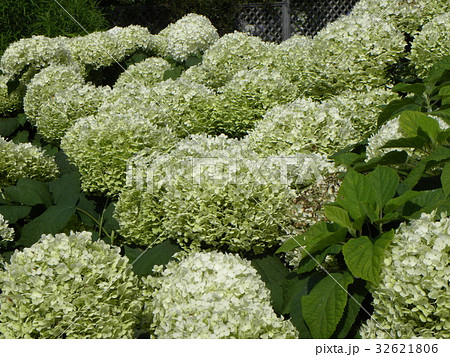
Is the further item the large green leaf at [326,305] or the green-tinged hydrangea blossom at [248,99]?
the green-tinged hydrangea blossom at [248,99]

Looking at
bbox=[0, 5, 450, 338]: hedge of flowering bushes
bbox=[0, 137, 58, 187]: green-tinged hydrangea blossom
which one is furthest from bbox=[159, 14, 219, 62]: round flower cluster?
bbox=[0, 137, 58, 187]: green-tinged hydrangea blossom

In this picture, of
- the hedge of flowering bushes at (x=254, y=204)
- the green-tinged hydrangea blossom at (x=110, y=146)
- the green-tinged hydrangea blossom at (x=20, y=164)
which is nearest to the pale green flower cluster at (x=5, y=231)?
the hedge of flowering bushes at (x=254, y=204)

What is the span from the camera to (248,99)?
3.96 metres

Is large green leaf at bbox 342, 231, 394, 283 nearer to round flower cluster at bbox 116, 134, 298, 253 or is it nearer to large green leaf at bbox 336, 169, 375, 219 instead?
large green leaf at bbox 336, 169, 375, 219

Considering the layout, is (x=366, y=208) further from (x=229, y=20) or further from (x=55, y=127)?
(x=229, y=20)

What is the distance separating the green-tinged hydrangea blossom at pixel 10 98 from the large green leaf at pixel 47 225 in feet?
11.0

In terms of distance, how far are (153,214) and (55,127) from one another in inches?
89.9

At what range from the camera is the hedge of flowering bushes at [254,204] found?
1.70 m

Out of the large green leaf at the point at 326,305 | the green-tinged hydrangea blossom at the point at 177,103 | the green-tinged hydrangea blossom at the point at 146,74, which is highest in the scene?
the large green leaf at the point at 326,305

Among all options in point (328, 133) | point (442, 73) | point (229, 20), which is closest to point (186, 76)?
point (328, 133)

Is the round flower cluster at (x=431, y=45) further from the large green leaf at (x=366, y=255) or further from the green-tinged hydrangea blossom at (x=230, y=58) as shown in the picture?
the large green leaf at (x=366, y=255)

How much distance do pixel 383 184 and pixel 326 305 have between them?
532 millimetres

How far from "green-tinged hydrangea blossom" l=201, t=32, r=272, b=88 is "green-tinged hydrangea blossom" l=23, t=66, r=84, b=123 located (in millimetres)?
1538

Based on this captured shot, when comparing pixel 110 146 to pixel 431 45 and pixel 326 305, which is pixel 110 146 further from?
pixel 431 45
